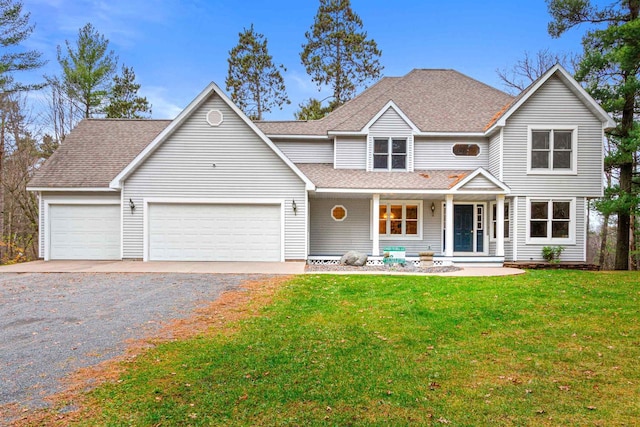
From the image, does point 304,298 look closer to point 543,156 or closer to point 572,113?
point 543,156

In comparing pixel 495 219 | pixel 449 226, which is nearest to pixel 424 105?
pixel 495 219

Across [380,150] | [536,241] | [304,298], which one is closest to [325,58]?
[380,150]

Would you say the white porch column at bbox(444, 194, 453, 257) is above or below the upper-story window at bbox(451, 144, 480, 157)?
below

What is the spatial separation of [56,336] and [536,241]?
15.0 m

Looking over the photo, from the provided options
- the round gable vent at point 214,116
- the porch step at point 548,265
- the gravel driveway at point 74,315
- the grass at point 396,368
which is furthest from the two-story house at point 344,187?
the grass at point 396,368

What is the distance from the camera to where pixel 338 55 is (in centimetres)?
2694

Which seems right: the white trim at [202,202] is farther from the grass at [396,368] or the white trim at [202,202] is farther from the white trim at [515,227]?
the white trim at [515,227]

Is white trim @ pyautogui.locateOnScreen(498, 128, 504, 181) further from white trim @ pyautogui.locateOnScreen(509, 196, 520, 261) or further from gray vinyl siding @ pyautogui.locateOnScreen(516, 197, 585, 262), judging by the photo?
gray vinyl siding @ pyautogui.locateOnScreen(516, 197, 585, 262)

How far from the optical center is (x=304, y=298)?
7918 millimetres

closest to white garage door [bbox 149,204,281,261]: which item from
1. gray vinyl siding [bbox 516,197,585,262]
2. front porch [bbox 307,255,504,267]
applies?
front porch [bbox 307,255,504,267]

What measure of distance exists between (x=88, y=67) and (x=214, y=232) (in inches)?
696

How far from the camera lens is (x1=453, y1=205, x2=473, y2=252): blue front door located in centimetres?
1569

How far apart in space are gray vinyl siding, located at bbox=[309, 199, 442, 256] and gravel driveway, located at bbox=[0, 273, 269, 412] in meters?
5.47

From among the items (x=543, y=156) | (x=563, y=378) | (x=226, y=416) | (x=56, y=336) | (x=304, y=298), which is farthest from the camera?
(x=543, y=156)
